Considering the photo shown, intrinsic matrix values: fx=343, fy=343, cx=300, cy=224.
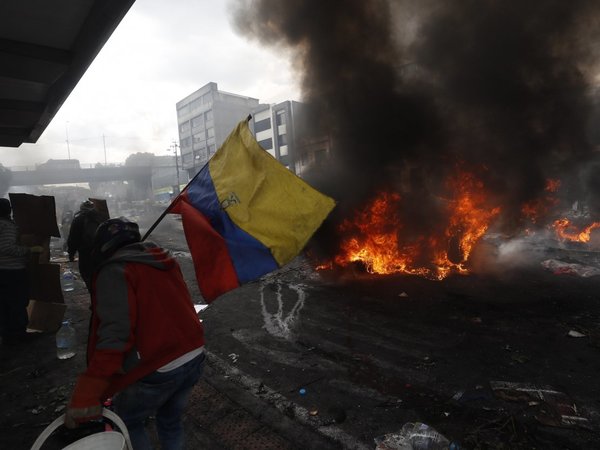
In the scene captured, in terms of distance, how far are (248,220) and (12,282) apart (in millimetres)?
4775

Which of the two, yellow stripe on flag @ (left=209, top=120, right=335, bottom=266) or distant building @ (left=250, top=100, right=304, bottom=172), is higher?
distant building @ (left=250, top=100, right=304, bottom=172)

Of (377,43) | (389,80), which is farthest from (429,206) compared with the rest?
(377,43)

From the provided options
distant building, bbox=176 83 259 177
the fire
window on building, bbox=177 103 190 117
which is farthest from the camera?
window on building, bbox=177 103 190 117

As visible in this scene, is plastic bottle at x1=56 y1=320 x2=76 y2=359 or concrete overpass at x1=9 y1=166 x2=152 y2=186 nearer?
plastic bottle at x1=56 y1=320 x2=76 y2=359

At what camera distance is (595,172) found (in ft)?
51.1

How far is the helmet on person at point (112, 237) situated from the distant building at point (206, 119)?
56.4 m

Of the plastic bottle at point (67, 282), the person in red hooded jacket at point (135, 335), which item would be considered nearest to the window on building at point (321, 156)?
the plastic bottle at point (67, 282)

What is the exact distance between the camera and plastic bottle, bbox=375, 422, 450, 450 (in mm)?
2895

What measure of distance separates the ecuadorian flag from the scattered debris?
295 centimetres

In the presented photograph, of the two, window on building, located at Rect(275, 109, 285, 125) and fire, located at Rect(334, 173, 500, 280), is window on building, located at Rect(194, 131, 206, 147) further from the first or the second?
fire, located at Rect(334, 173, 500, 280)

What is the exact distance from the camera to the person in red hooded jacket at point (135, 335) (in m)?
1.89

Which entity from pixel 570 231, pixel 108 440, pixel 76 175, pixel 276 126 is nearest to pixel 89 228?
pixel 108 440

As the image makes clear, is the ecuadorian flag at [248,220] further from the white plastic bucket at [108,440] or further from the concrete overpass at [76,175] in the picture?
the concrete overpass at [76,175]

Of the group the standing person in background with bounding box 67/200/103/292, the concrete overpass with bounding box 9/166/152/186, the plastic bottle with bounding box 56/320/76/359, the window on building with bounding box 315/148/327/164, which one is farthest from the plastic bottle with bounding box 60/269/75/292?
the concrete overpass with bounding box 9/166/152/186
